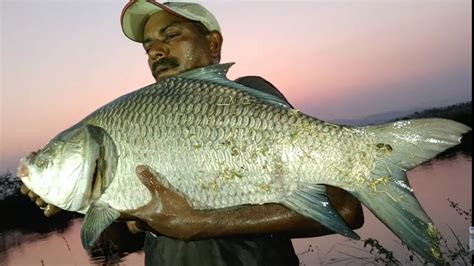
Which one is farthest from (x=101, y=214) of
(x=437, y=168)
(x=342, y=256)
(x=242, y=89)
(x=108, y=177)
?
(x=437, y=168)

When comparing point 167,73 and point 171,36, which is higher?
point 171,36

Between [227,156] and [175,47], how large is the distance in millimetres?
866

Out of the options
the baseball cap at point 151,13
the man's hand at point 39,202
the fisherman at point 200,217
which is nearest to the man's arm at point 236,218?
the fisherman at point 200,217

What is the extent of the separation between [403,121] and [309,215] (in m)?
0.53

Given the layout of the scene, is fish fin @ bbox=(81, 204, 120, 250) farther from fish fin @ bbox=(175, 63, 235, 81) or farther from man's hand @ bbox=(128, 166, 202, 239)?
fish fin @ bbox=(175, 63, 235, 81)

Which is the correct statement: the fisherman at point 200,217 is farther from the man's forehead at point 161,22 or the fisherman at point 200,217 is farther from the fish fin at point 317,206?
the fish fin at point 317,206

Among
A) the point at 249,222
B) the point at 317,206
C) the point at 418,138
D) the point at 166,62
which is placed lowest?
the point at 249,222

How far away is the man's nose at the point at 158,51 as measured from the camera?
2.62m

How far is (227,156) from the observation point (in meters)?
2.06

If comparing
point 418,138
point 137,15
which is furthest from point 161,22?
point 418,138

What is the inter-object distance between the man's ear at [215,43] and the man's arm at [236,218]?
97cm

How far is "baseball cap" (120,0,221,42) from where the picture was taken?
2643 mm

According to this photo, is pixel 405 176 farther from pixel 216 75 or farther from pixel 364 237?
pixel 364 237

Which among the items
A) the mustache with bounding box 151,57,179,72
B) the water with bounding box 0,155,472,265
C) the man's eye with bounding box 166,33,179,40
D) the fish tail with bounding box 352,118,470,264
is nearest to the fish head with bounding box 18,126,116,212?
the mustache with bounding box 151,57,179,72
